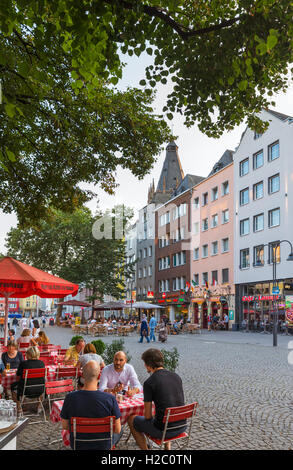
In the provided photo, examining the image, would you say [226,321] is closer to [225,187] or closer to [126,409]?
[225,187]

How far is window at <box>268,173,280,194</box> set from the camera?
123ft

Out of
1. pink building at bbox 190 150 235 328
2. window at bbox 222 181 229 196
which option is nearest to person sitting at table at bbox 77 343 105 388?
pink building at bbox 190 150 235 328

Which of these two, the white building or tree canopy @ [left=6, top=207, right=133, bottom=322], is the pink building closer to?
the white building

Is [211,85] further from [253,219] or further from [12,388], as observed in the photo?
[253,219]

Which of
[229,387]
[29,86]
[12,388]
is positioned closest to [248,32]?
[29,86]

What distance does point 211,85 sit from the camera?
6.44 meters

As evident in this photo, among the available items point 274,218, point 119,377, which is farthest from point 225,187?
point 119,377

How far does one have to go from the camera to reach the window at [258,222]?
39.5 metres

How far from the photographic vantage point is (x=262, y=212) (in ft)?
129

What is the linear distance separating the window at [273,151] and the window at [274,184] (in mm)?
1629

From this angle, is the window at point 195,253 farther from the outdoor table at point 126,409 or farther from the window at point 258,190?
the outdoor table at point 126,409

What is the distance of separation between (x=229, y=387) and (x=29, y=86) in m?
8.40

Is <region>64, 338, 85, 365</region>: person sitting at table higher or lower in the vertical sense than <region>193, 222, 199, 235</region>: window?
lower

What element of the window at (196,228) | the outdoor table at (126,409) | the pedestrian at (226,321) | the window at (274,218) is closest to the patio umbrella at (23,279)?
the outdoor table at (126,409)
